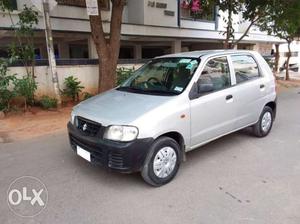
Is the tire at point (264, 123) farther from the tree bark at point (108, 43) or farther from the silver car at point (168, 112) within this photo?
the tree bark at point (108, 43)

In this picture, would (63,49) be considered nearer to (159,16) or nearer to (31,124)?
(159,16)

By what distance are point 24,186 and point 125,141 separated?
4.83 ft

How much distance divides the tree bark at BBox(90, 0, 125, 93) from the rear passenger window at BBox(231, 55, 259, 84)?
4.14 metres

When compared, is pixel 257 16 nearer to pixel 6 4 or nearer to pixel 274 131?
pixel 274 131

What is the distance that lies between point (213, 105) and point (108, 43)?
16.4ft

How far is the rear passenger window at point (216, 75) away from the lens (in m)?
4.05

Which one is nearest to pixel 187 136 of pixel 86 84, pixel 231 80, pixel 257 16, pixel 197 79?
pixel 197 79

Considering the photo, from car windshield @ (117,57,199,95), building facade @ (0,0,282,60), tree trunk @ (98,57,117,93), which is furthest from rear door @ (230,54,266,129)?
building facade @ (0,0,282,60)

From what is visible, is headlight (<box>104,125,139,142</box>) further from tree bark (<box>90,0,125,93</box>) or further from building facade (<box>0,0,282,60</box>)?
building facade (<box>0,0,282,60</box>)

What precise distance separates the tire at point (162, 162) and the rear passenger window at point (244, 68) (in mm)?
1809

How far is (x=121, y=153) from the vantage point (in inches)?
125

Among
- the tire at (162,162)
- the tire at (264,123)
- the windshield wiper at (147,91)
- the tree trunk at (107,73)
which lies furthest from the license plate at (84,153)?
the tree trunk at (107,73)

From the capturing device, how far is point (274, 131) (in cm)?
579

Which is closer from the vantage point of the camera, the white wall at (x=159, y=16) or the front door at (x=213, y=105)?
the front door at (x=213, y=105)
